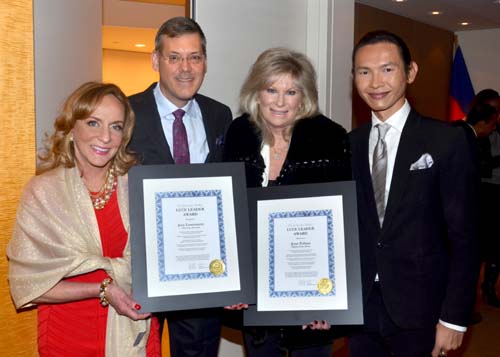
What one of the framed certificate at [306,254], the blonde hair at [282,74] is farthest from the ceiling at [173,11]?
the framed certificate at [306,254]

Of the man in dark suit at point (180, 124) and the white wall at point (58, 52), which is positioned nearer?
the man in dark suit at point (180, 124)

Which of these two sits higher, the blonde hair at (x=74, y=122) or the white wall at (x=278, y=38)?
the white wall at (x=278, y=38)

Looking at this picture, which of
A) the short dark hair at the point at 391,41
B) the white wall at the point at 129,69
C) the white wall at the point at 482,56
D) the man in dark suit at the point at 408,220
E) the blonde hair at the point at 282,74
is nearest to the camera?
the man in dark suit at the point at 408,220

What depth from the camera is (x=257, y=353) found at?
2.50m

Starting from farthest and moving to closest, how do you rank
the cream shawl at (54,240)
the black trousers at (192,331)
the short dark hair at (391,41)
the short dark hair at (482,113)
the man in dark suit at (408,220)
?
the short dark hair at (482,113), the black trousers at (192,331), the short dark hair at (391,41), the man in dark suit at (408,220), the cream shawl at (54,240)

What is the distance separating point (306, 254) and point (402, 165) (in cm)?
50

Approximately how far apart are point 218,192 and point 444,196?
85cm

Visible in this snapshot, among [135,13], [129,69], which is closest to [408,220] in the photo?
[135,13]

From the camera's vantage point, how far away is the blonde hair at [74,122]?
2139 millimetres

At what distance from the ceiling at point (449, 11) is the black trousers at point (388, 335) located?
23.7 feet

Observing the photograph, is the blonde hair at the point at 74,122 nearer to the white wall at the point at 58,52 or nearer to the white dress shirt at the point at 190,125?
the white dress shirt at the point at 190,125

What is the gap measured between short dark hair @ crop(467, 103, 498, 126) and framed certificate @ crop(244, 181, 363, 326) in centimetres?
366

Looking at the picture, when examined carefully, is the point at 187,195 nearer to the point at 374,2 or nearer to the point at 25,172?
the point at 25,172

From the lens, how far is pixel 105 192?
221cm
